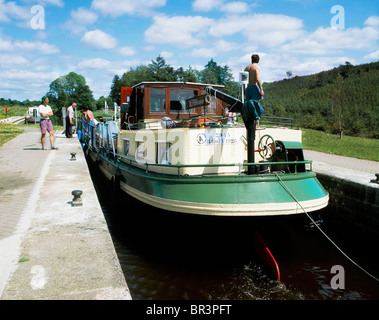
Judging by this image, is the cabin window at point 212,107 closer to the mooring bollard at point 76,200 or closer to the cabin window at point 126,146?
the cabin window at point 126,146

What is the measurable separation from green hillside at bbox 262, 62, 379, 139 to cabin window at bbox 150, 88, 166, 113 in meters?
17.8

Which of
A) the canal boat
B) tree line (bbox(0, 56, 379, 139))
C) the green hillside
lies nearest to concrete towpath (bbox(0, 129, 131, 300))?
the canal boat

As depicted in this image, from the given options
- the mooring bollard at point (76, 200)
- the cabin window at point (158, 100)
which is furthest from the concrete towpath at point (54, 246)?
the cabin window at point (158, 100)

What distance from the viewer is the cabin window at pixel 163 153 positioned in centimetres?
575

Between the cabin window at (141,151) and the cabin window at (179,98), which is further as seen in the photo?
the cabin window at (179,98)

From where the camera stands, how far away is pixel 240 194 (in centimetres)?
472

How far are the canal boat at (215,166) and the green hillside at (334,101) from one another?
58.9 ft

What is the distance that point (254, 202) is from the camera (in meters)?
4.67

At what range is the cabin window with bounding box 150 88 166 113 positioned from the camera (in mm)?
7410

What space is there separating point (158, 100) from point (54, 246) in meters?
4.50

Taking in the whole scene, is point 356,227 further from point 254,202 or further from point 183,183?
point 183,183

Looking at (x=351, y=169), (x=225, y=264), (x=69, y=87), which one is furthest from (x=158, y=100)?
(x=69, y=87)
